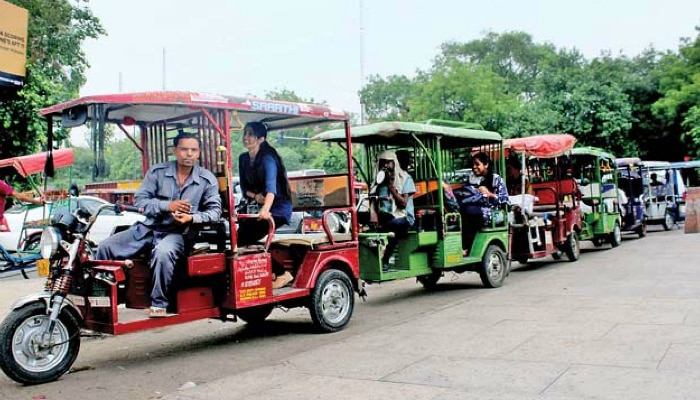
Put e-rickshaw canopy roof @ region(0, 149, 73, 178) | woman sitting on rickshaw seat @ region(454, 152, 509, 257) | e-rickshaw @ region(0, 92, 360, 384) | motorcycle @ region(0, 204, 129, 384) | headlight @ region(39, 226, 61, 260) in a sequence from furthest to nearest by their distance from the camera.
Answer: e-rickshaw canopy roof @ region(0, 149, 73, 178) < woman sitting on rickshaw seat @ region(454, 152, 509, 257) < headlight @ region(39, 226, 61, 260) < e-rickshaw @ region(0, 92, 360, 384) < motorcycle @ region(0, 204, 129, 384)

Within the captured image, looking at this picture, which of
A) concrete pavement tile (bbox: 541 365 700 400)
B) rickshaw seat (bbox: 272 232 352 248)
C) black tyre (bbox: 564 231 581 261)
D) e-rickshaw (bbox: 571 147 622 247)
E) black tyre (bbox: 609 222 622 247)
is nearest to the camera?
concrete pavement tile (bbox: 541 365 700 400)

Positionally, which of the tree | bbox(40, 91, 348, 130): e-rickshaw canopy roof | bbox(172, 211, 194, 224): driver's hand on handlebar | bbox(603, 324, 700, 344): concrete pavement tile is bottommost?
bbox(603, 324, 700, 344): concrete pavement tile

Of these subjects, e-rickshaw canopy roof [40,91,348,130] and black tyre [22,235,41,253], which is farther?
black tyre [22,235,41,253]

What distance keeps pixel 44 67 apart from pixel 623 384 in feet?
51.7

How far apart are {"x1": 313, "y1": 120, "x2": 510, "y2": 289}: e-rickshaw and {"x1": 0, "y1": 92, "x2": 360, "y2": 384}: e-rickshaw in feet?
3.43

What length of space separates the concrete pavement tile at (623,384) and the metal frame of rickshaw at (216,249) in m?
2.92

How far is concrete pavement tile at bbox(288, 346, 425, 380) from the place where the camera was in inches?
213

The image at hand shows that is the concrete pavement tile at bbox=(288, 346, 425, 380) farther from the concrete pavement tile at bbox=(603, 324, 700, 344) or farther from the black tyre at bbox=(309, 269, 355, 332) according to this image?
the concrete pavement tile at bbox=(603, 324, 700, 344)

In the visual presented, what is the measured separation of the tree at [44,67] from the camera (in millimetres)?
15414

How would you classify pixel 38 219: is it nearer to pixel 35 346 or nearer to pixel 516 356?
pixel 35 346

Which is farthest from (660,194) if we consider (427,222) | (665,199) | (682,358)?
(682,358)

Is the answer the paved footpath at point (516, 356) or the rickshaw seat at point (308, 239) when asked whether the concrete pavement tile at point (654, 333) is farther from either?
the rickshaw seat at point (308, 239)

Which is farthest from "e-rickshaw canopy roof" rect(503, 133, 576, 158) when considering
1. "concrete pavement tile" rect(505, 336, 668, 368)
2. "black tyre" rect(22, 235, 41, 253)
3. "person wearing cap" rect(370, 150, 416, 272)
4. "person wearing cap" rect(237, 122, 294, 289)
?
"black tyre" rect(22, 235, 41, 253)

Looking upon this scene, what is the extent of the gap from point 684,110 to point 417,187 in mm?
24296
